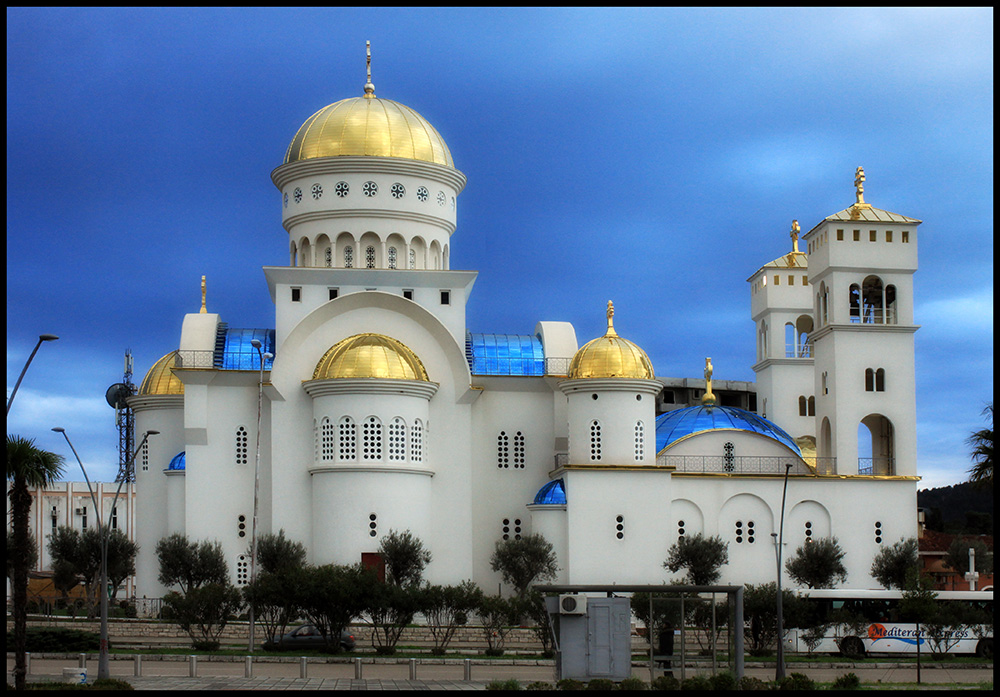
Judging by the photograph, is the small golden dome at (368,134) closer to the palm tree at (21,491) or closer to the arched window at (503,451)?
the arched window at (503,451)

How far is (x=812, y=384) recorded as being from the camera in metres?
55.0

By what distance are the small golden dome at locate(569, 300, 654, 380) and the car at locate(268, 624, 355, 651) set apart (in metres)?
12.5

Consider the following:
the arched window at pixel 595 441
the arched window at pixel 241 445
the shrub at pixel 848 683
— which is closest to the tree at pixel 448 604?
the arched window at pixel 595 441

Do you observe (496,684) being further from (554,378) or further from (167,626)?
(554,378)

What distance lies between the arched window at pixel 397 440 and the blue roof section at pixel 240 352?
5.38 meters

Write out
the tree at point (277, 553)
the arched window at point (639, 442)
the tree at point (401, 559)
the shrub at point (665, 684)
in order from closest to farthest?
1. the shrub at point (665, 684)
2. the tree at point (401, 559)
3. the tree at point (277, 553)
4. the arched window at point (639, 442)

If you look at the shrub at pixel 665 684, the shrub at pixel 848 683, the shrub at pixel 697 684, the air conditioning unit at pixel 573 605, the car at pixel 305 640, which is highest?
the air conditioning unit at pixel 573 605

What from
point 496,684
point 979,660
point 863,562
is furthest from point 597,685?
point 863,562

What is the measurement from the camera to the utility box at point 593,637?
82.8 feet

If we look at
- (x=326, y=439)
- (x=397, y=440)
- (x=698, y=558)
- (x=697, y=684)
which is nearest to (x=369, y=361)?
(x=397, y=440)

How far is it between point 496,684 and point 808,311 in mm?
36146

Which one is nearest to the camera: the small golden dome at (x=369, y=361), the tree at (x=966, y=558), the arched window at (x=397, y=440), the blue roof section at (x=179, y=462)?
the arched window at (x=397, y=440)

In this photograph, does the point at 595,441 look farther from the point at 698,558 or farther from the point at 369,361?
the point at 369,361

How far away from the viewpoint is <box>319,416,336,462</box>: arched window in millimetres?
42844
